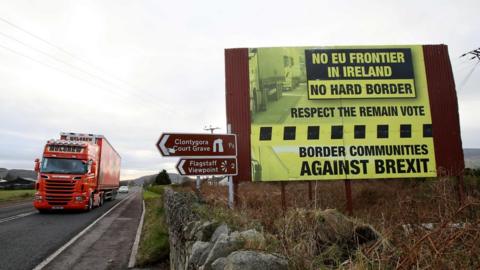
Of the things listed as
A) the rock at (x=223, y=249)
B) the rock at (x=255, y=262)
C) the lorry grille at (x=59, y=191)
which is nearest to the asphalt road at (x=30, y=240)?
the lorry grille at (x=59, y=191)

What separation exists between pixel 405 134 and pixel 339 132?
2160 mm

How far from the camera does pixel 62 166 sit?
15547 mm

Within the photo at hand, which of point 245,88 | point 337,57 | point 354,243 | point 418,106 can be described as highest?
point 337,57

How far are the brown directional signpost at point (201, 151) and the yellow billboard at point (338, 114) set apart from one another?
2386 mm

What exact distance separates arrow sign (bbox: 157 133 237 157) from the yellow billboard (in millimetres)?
2412

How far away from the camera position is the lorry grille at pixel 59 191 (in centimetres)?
1502

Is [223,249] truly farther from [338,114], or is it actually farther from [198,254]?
[338,114]

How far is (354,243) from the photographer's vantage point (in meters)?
3.82

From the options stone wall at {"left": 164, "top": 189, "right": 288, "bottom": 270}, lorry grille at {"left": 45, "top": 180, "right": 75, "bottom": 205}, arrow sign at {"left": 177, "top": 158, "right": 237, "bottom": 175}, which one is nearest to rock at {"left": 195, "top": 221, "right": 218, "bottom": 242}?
stone wall at {"left": 164, "top": 189, "right": 288, "bottom": 270}

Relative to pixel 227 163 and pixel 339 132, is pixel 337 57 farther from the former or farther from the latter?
pixel 227 163

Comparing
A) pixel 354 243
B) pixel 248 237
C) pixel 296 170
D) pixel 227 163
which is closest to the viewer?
pixel 248 237

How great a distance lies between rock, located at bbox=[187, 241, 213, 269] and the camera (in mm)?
2860

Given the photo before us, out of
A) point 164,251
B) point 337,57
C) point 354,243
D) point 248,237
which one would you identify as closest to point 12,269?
point 164,251

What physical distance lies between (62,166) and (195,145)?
1117cm
